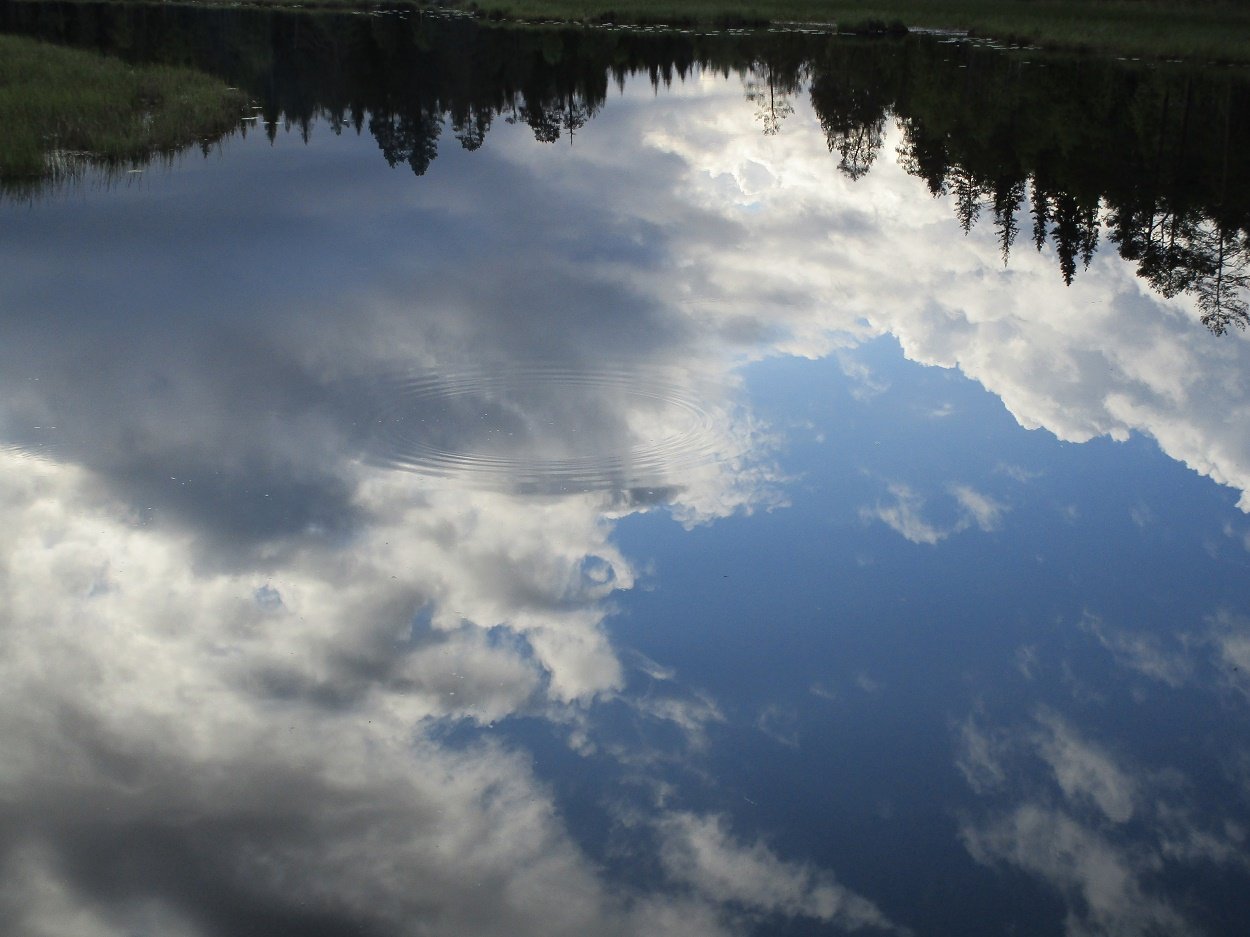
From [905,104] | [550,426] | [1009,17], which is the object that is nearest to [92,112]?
[550,426]

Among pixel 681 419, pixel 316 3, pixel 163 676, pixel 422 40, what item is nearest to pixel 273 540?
pixel 163 676

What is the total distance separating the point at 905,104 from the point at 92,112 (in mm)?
23891

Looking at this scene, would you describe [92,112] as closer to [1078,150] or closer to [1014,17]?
[1078,150]

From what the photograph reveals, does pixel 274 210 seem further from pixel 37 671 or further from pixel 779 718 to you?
pixel 779 718

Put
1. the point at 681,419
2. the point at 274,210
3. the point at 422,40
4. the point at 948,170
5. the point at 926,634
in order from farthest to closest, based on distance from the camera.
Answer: the point at 422,40 < the point at 948,170 < the point at 274,210 < the point at 681,419 < the point at 926,634

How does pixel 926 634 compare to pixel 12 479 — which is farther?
pixel 12 479

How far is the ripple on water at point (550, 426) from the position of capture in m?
11.3

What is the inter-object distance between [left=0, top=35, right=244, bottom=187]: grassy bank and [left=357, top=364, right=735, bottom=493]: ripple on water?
14272 millimetres

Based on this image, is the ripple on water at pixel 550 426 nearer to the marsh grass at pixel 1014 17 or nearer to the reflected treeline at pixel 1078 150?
the reflected treeline at pixel 1078 150

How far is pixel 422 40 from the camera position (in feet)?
218

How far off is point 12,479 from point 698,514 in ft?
18.9

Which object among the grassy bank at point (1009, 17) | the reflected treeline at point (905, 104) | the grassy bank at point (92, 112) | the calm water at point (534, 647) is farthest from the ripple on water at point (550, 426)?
the grassy bank at point (1009, 17)

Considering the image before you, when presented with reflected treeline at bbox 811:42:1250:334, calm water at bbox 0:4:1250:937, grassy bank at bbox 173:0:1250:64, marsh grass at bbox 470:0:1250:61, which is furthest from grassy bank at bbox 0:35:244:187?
marsh grass at bbox 470:0:1250:61

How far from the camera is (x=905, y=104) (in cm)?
4066
